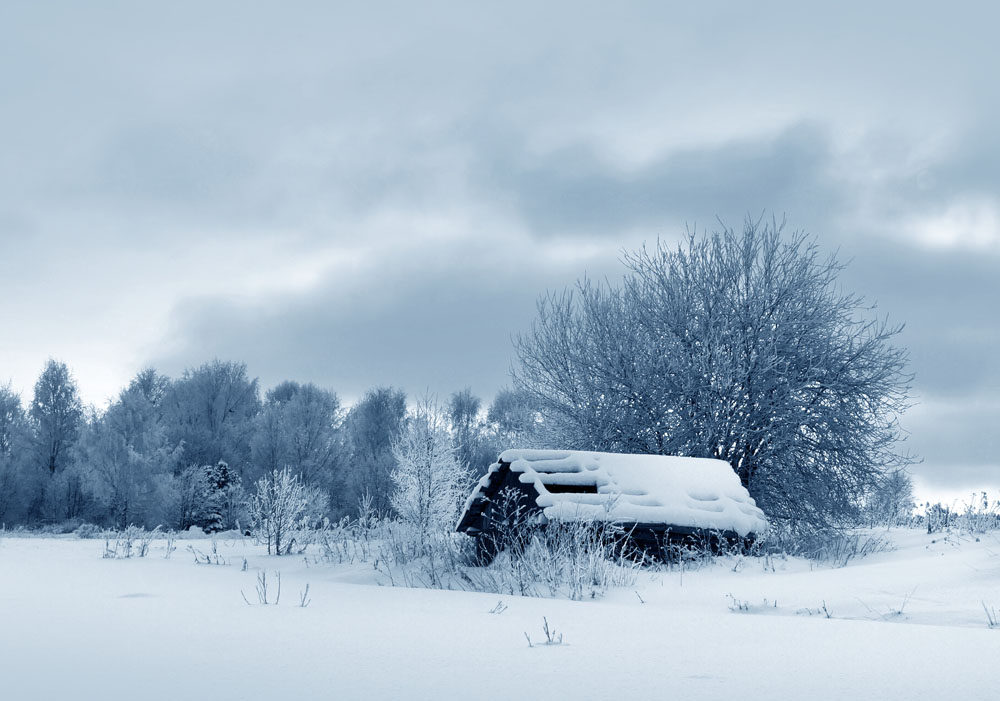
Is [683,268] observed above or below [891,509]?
above

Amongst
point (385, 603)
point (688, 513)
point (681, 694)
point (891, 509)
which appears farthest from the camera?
point (891, 509)

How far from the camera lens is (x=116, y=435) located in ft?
106

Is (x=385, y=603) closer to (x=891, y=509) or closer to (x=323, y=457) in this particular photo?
(x=891, y=509)

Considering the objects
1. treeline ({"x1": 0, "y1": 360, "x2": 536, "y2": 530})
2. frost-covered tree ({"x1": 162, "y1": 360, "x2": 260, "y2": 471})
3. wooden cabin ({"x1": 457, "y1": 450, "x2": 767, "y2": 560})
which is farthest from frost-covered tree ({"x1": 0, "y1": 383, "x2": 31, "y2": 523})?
wooden cabin ({"x1": 457, "y1": 450, "x2": 767, "y2": 560})

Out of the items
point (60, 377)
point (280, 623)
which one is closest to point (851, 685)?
point (280, 623)

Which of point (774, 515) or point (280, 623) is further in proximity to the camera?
point (774, 515)

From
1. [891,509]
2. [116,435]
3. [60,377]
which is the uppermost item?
[60,377]

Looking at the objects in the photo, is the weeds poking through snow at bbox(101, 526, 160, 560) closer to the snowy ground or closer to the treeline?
the snowy ground

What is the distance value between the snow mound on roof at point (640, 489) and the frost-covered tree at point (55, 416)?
31212mm

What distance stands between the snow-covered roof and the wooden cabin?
0.01 metres

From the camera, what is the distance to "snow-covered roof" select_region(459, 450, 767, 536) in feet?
36.7

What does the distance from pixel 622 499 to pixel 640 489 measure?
22.2 inches

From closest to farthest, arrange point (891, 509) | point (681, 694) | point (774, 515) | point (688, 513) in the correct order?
point (681, 694) → point (688, 513) → point (774, 515) → point (891, 509)

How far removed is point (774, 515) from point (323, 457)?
78.9 feet
